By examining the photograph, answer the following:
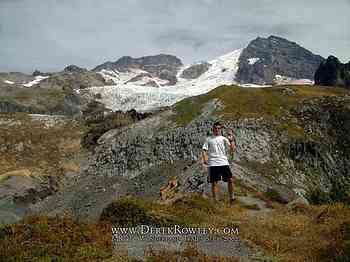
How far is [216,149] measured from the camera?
2391cm

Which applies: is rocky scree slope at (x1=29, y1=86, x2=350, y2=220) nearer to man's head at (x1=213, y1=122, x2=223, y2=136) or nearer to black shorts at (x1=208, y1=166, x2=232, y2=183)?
black shorts at (x1=208, y1=166, x2=232, y2=183)

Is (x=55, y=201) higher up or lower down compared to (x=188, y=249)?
lower down

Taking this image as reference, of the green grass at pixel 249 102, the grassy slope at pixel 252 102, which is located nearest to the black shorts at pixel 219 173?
the grassy slope at pixel 252 102

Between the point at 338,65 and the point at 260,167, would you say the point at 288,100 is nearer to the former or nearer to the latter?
the point at 260,167

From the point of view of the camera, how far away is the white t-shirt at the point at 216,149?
23844 mm

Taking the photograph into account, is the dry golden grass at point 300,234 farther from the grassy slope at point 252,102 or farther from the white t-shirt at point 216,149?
the grassy slope at point 252,102

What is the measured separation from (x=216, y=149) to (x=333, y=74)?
16469cm

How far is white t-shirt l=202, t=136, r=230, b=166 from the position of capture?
939 inches

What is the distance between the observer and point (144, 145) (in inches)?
2534

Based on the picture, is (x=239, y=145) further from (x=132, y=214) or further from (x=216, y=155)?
(x=132, y=214)

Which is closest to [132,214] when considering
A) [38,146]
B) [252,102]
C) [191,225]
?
[191,225]

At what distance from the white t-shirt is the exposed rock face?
148668 mm

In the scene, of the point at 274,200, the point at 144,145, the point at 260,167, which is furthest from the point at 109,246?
the point at 144,145

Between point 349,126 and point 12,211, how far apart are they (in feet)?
124
